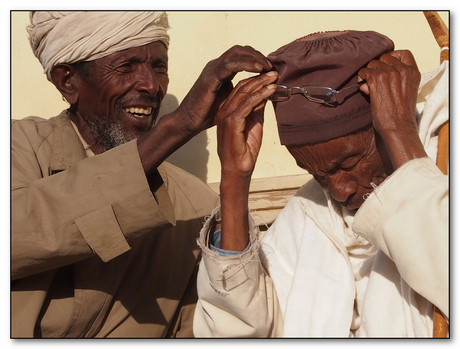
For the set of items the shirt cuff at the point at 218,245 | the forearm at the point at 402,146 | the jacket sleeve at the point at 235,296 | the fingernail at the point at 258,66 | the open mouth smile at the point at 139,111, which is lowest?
the jacket sleeve at the point at 235,296

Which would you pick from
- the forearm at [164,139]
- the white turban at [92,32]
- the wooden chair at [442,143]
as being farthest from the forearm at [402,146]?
the white turban at [92,32]

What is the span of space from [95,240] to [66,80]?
1.40 meters

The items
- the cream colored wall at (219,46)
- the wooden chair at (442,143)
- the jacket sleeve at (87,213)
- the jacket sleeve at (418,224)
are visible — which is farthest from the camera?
the cream colored wall at (219,46)

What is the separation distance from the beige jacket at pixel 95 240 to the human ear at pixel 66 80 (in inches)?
8.7

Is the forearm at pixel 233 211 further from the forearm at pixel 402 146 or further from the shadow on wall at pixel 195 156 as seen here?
the shadow on wall at pixel 195 156

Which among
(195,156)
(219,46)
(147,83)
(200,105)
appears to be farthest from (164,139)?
(219,46)

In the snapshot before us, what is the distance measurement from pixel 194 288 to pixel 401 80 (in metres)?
1.62

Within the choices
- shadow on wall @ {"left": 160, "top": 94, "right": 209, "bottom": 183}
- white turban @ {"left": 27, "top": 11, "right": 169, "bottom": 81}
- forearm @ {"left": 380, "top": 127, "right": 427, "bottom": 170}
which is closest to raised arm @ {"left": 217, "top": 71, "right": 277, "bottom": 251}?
forearm @ {"left": 380, "top": 127, "right": 427, "bottom": 170}

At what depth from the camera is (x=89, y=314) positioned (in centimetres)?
272

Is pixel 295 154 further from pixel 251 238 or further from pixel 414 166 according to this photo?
pixel 414 166

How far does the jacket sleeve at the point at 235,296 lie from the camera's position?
2.24m

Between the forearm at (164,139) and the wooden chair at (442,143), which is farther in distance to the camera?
the forearm at (164,139)

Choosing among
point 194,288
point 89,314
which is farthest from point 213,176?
point 89,314

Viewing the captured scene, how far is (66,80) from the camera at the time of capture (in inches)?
132
